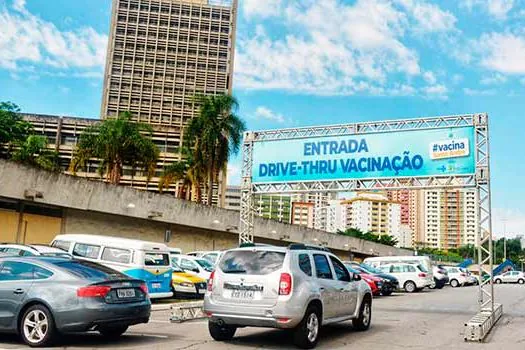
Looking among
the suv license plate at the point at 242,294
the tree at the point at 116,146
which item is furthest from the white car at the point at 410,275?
the suv license plate at the point at 242,294

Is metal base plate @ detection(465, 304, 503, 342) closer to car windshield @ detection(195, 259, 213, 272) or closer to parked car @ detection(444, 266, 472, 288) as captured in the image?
car windshield @ detection(195, 259, 213, 272)

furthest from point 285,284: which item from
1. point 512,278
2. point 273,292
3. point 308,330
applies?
point 512,278

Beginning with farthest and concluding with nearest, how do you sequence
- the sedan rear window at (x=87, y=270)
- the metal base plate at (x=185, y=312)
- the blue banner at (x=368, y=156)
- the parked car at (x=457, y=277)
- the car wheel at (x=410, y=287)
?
the parked car at (x=457, y=277), the car wheel at (x=410, y=287), the blue banner at (x=368, y=156), the metal base plate at (x=185, y=312), the sedan rear window at (x=87, y=270)

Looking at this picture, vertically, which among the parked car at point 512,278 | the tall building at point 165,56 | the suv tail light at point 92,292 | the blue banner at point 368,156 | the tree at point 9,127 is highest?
the tall building at point 165,56

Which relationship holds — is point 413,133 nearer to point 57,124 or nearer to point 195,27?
point 57,124

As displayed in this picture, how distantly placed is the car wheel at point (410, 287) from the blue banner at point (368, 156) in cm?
1049

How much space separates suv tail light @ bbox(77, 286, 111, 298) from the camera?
28.9 feet

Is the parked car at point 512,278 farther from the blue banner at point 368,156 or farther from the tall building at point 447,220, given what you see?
the tall building at point 447,220

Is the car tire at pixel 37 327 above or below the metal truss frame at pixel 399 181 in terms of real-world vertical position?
below

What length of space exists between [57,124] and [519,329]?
9171cm

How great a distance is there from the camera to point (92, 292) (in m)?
8.85

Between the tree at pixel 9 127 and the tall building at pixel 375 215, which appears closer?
the tree at pixel 9 127

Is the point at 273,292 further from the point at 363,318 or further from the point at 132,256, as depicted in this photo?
the point at 132,256

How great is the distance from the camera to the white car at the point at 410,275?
30672 mm
